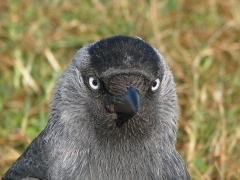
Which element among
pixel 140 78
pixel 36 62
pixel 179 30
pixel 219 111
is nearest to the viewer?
pixel 140 78

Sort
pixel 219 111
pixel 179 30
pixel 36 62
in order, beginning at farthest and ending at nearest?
pixel 179 30
pixel 36 62
pixel 219 111

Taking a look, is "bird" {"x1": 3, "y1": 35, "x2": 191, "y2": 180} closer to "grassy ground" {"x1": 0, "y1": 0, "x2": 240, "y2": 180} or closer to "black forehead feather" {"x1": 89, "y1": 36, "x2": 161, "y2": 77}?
"black forehead feather" {"x1": 89, "y1": 36, "x2": 161, "y2": 77}

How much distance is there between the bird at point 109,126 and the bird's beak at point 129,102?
1 centimetres

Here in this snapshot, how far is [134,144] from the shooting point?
534 cm

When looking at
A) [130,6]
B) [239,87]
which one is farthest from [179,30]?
[239,87]

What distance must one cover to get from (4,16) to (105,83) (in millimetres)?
4923

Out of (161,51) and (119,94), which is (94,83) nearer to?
(119,94)

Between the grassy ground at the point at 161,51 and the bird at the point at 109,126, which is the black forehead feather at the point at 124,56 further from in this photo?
the grassy ground at the point at 161,51

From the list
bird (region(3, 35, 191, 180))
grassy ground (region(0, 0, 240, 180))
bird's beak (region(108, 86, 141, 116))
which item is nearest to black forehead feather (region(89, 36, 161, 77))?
bird (region(3, 35, 191, 180))

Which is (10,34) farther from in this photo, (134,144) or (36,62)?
(134,144)

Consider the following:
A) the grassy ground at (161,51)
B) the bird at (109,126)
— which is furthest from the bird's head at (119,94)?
the grassy ground at (161,51)

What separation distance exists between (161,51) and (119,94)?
384cm

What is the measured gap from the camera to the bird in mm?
5145

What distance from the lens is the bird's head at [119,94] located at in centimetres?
509
